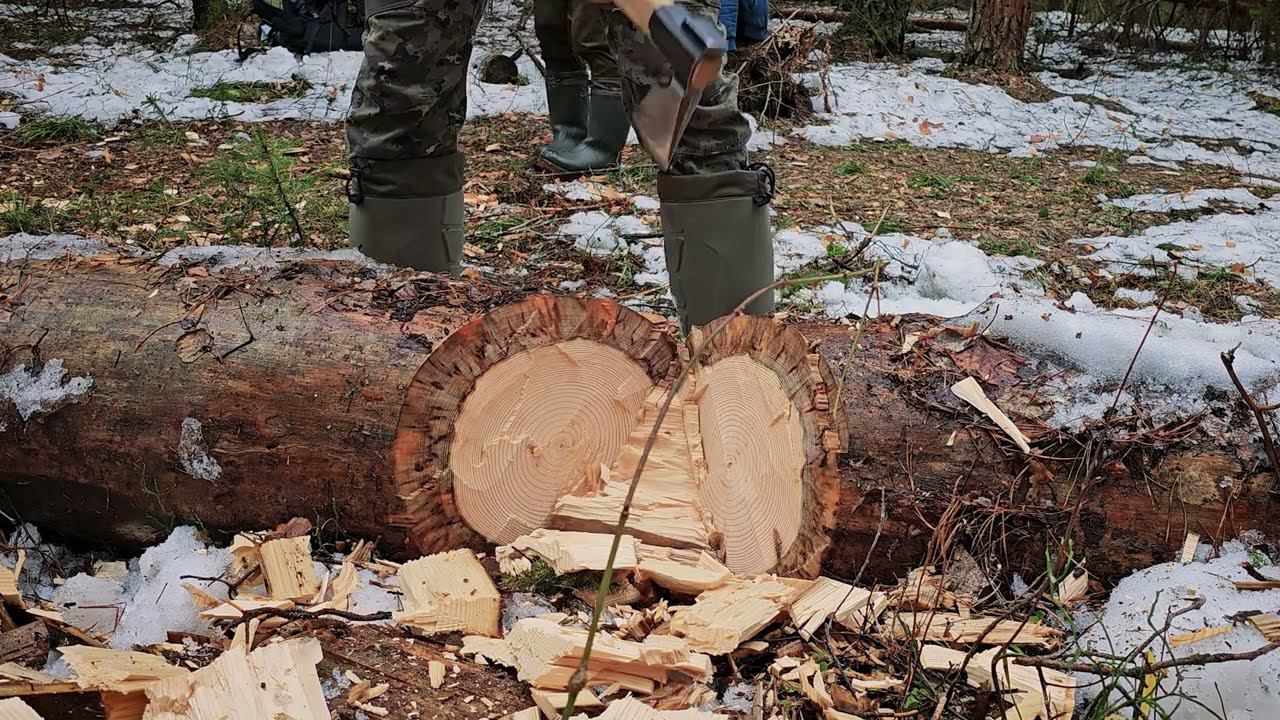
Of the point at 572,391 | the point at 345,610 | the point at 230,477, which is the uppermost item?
the point at 572,391

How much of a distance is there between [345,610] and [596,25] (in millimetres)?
3215

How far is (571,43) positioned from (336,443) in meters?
3.13

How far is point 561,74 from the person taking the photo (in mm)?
4746

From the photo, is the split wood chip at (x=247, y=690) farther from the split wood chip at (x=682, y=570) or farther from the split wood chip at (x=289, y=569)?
the split wood chip at (x=682, y=570)

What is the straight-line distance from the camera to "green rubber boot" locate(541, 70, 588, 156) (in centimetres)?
476

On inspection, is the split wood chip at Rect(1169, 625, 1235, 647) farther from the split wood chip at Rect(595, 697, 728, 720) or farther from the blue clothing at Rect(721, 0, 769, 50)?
the blue clothing at Rect(721, 0, 769, 50)

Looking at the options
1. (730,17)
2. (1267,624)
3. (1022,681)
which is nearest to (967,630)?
(1022,681)

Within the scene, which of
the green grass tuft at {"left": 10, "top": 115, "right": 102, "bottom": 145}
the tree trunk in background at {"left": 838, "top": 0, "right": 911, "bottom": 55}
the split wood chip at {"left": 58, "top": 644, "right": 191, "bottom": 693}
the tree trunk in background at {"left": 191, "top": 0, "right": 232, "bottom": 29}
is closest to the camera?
the split wood chip at {"left": 58, "top": 644, "right": 191, "bottom": 693}

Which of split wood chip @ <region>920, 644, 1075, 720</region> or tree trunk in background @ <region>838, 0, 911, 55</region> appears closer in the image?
split wood chip @ <region>920, 644, 1075, 720</region>

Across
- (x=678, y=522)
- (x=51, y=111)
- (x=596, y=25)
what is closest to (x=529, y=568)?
(x=678, y=522)

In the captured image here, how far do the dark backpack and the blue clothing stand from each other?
2649 millimetres

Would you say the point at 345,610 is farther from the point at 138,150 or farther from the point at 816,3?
the point at 816,3

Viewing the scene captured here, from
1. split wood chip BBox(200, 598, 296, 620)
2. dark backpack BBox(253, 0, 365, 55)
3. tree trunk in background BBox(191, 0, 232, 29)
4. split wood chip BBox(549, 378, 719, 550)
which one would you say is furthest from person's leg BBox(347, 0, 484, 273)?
tree trunk in background BBox(191, 0, 232, 29)

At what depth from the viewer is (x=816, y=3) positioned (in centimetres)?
934
